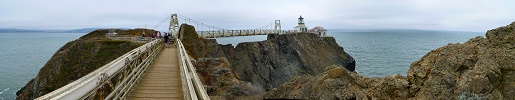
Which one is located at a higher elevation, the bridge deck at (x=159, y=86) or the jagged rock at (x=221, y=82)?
the bridge deck at (x=159, y=86)

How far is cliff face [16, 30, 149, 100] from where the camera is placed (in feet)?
71.5

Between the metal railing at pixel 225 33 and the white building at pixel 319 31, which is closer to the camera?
the metal railing at pixel 225 33

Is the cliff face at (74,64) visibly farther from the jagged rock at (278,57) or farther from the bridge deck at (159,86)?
the bridge deck at (159,86)

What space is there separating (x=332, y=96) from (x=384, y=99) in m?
1.88

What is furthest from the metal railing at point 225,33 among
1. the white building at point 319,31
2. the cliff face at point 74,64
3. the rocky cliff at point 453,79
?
the rocky cliff at point 453,79

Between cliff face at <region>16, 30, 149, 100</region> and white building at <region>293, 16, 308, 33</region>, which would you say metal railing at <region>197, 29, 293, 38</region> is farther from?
cliff face at <region>16, 30, 149, 100</region>

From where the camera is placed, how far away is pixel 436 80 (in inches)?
369

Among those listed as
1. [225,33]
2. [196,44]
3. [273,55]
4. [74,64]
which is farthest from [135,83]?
[225,33]

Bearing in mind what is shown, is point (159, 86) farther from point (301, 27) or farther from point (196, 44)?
point (301, 27)

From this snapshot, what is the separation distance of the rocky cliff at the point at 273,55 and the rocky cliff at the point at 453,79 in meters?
19.4

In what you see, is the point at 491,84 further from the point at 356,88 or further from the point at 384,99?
the point at 356,88

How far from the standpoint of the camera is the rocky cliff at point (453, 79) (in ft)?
28.7

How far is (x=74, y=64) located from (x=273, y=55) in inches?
1143

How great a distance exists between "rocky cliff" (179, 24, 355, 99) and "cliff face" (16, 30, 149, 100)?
6.35 m
